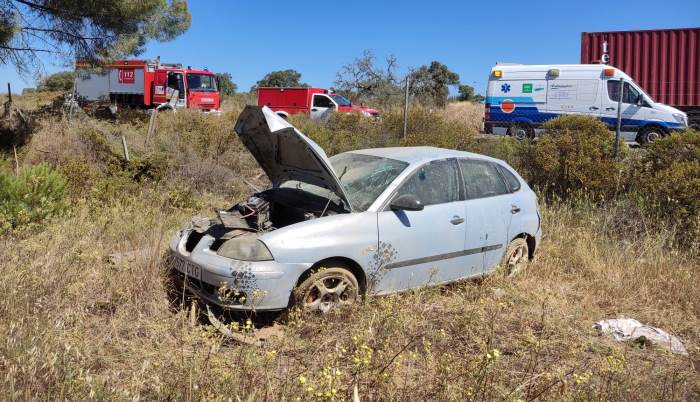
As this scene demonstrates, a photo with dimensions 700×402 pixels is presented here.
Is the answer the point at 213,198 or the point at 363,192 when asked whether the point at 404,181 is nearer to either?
the point at 363,192

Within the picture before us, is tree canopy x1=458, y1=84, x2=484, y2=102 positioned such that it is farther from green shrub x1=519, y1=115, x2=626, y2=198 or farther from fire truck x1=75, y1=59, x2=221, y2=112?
green shrub x1=519, y1=115, x2=626, y2=198

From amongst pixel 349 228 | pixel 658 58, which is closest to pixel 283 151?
pixel 349 228

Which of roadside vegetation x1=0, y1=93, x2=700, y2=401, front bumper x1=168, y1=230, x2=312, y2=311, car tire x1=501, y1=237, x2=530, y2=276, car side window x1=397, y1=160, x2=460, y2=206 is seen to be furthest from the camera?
car tire x1=501, y1=237, x2=530, y2=276

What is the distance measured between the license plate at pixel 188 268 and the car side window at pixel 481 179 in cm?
254

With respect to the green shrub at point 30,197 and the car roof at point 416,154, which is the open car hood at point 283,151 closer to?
the car roof at point 416,154

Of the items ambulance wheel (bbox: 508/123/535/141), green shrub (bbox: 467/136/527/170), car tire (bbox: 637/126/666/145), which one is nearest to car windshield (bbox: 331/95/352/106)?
ambulance wheel (bbox: 508/123/535/141)

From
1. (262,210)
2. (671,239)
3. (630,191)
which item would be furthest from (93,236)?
(630,191)

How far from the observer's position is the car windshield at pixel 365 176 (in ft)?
15.7

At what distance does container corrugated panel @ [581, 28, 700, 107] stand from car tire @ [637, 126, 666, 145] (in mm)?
3219

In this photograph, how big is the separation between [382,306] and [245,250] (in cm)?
111

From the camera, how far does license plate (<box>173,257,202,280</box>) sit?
428 centimetres

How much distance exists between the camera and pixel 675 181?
22.4 feet

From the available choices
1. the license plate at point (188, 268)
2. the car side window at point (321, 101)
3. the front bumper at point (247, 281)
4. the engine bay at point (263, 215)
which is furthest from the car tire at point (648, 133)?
the license plate at point (188, 268)

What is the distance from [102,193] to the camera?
7344 mm
